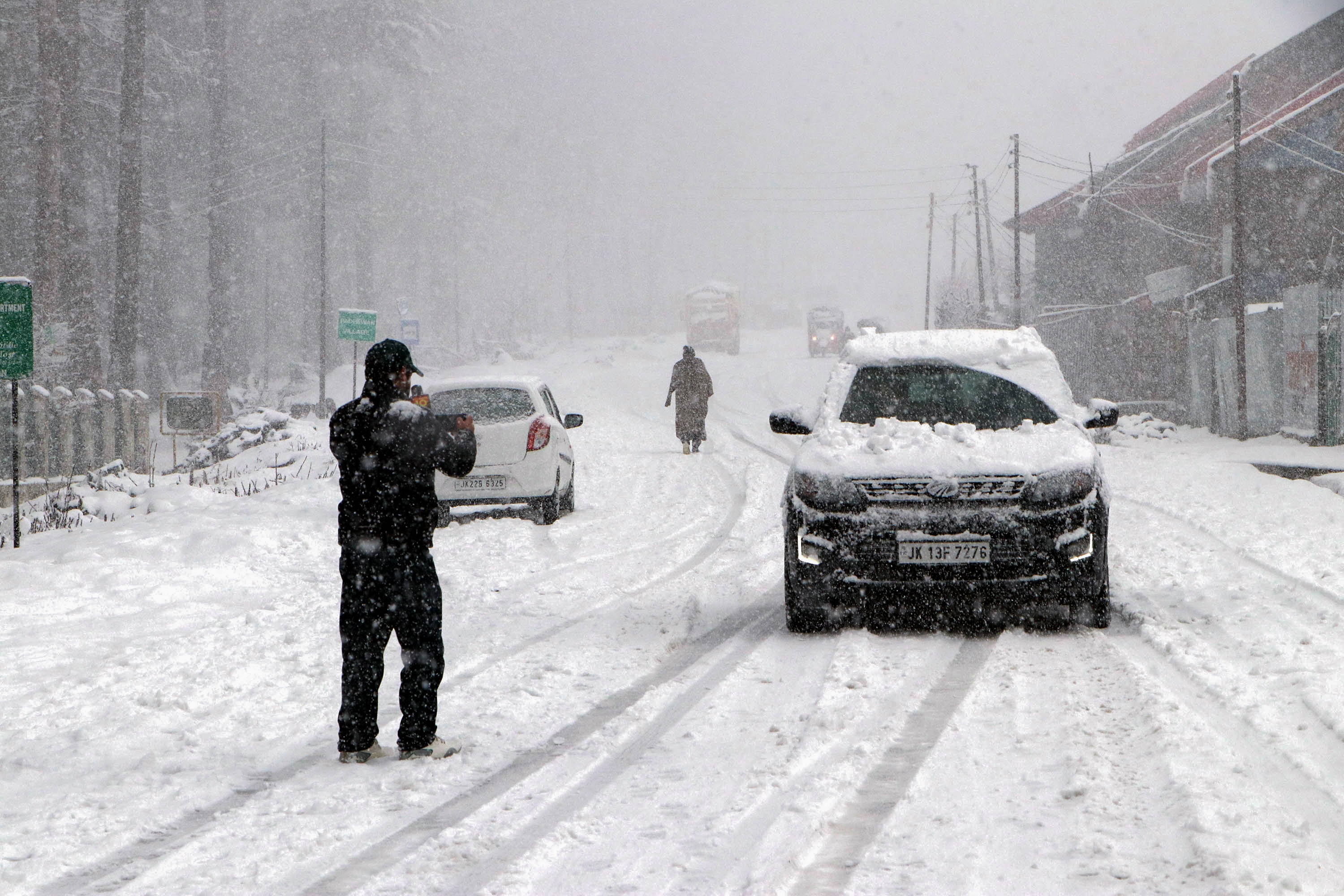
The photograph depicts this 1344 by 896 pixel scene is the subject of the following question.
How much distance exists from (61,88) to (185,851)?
1138 inches

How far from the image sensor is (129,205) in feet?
97.1

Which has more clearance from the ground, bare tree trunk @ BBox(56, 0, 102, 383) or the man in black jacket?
bare tree trunk @ BBox(56, 0, 102, 383)

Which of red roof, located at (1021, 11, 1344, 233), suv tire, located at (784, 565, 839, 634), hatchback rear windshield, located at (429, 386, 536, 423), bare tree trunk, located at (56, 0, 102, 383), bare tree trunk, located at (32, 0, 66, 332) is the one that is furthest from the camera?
red roof, located at (1021, 11, 1344, 233)

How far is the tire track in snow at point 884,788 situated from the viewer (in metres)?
3.54

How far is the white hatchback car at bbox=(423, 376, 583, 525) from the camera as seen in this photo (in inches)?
479

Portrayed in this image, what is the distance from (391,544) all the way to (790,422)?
3.74m

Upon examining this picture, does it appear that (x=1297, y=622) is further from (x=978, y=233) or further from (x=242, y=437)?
(x=978, y=233)

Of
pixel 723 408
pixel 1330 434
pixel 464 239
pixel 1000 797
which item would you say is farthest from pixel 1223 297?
pixel 464 239

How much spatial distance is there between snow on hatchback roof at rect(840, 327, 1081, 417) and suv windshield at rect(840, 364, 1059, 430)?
0.23 feet

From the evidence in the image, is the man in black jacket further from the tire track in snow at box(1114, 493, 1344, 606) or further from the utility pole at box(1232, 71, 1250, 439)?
the utility pole at box(1232, 71, 1250, 439)

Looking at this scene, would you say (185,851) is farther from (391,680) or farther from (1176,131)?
(1176,131)

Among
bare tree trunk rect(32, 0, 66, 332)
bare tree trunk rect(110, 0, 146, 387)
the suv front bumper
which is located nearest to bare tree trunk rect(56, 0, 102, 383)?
bare tree trunk rect(32, 0, 66, 332)

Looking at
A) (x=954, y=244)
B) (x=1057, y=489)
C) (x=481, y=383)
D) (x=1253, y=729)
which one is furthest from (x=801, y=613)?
(x=954, y=244)

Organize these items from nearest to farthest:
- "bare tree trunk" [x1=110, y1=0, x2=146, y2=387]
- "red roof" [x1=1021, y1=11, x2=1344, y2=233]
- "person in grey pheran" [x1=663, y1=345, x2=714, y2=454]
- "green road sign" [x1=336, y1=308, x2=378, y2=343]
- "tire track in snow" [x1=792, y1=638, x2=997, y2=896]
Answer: "tire track in snow" [x1=792, y1=638, x2=997, y2=896]
"person in grey pheran" [x1=663, y1=345, x2=714, y2=454]
"green road sign" [x1=336, y1=308, x2=378, y2=343]
"bare tree trunk" [x1=110, y1=0, x2=146, y2=387]
"red roof" [x1=1021, y1=11, x2=1344, y2=233]
